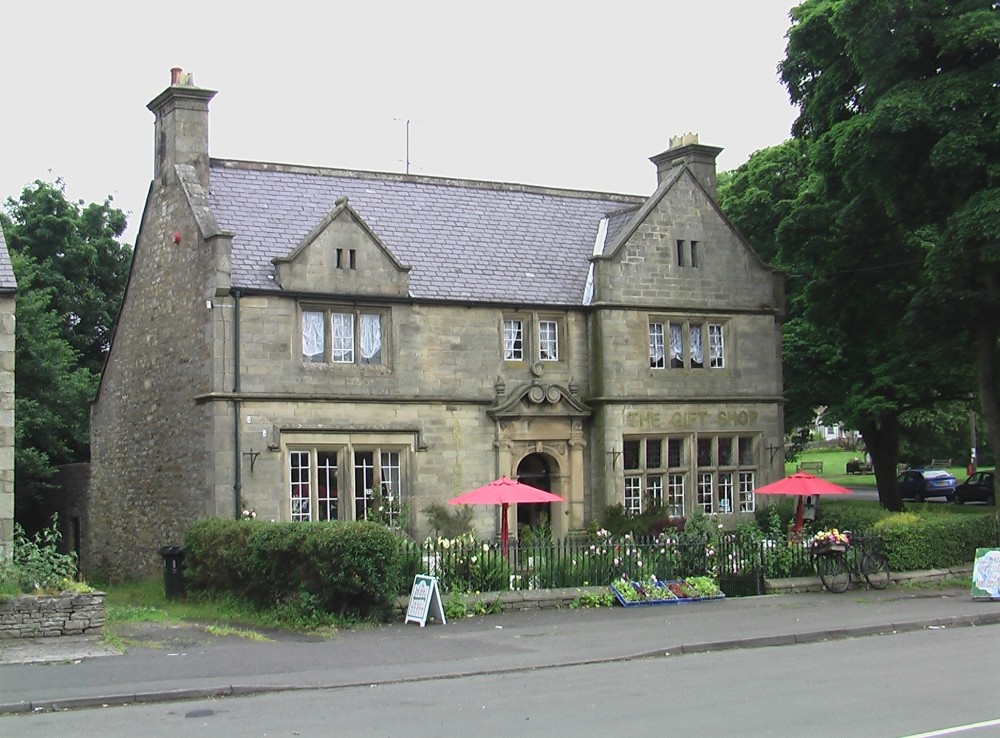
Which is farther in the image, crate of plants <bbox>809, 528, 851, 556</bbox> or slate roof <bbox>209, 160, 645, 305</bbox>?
slate roof <bbox>209, 160, 645, 305</bbox>

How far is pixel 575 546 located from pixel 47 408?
1983cm

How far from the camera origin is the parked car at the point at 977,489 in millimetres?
52875

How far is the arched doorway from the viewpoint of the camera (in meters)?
31.7

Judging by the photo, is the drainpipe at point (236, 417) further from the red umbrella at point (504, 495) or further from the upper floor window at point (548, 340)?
the upper floor window at point (548, 340)

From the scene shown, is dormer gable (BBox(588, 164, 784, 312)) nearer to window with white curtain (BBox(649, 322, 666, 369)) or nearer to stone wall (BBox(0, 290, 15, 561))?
window with white curtain (BBox(649, 322, 666, 369))

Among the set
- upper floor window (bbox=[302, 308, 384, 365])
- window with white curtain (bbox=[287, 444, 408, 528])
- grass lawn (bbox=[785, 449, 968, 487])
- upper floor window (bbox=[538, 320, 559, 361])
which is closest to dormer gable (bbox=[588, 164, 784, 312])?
upper floor window (bbox=[538, 320, 559, 361])

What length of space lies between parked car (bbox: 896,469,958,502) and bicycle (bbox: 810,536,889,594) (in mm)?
34510

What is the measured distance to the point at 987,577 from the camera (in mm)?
23453

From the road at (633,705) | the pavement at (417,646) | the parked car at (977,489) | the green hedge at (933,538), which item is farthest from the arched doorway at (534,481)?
the parked car at (977,489)

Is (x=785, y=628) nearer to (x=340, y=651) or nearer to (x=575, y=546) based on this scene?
(x=575, y=546)

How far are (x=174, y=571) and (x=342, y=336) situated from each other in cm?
656

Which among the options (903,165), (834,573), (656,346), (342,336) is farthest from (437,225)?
(834,573)

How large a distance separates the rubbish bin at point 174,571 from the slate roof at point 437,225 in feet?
19.4

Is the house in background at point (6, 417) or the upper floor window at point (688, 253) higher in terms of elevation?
the upper floor window at point (688, 253)
